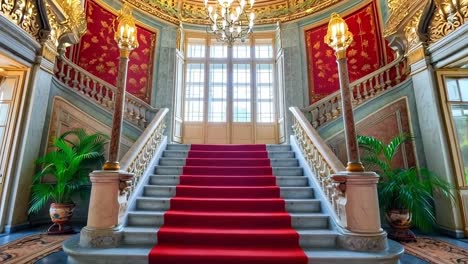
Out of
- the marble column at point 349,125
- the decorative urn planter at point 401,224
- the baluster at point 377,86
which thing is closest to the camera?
the marble column at point 349,125

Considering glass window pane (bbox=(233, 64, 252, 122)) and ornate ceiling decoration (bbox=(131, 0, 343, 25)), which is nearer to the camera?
ornate ceiling decoration (bbox=(131, 0, 343, 25))

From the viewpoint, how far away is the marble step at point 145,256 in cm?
241

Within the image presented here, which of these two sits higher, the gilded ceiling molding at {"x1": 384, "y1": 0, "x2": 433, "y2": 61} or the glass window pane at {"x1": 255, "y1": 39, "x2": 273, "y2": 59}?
the glass window pane at {"x1": 255, "y1": 39, "x2": 273, "y2": 59}

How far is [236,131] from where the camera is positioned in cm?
728

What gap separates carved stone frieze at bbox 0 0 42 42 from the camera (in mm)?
3445

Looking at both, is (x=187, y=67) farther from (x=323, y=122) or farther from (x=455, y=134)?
(x=455, y=134)

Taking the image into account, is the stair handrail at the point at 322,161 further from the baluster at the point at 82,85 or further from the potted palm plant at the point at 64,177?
the baluster at the point at 82,85

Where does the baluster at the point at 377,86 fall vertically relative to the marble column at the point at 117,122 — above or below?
above

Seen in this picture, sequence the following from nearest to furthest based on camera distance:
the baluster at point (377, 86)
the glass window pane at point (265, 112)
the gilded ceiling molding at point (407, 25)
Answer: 1. the gilded ceiling molding at point (407, 25)
2. the baluster at point (377, 86)
3. the glass window pane at point (265, 112)

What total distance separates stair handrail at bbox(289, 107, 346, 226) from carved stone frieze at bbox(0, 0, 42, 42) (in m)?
4.52

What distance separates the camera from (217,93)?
754cm

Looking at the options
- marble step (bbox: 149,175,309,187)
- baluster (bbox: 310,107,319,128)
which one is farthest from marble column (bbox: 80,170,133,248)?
baluster (bbox: 310,107,319,128)

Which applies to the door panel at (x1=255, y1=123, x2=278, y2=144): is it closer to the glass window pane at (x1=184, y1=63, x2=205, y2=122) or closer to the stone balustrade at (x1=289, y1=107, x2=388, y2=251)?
the glass window pane at (x1=184, y1=63, x2=205, y2=122)

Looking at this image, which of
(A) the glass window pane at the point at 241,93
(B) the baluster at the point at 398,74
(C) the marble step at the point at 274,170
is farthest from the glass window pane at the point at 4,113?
(B) the baluster at the point at 398,74
